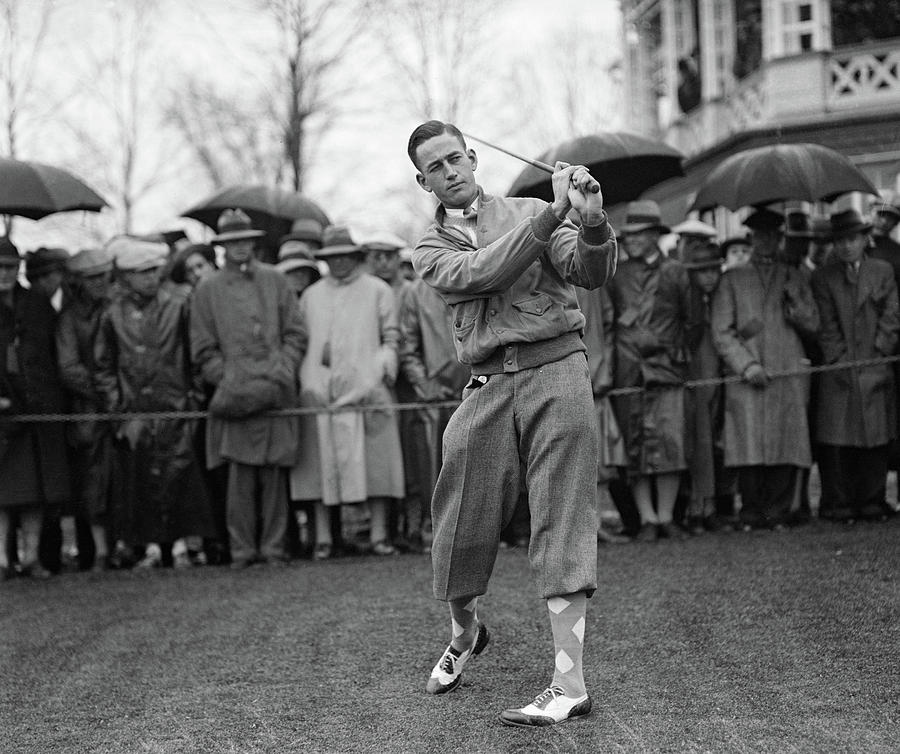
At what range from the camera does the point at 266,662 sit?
570 centimetres

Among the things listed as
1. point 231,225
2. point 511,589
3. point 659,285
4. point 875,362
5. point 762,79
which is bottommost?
point 511,589

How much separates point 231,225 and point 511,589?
3.56m

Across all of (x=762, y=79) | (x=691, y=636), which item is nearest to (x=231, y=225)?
(x=691, y=636)

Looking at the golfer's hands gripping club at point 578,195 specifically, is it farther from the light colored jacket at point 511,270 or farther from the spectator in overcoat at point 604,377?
the spectator in overcoat at point 604,377

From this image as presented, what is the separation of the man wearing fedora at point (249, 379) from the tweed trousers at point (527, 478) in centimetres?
411

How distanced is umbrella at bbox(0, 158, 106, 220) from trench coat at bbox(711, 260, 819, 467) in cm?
454

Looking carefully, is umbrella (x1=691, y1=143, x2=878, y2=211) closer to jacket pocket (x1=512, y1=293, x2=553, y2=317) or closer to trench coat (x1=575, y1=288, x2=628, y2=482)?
trench coat (x1=575, y1=288, x2=628, y2=482)

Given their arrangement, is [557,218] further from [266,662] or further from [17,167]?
[17,167]

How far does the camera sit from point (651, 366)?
9.06m

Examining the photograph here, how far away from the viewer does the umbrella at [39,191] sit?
880 cm

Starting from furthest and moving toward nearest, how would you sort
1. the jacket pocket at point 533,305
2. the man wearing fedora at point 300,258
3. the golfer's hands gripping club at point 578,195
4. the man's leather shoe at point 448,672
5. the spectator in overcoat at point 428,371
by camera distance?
the man wearing fedora at point 300,258 → the spectator in overcoat at point 428,371 → the man's leather shoe at point 448,672 → the jacket pocket at point 533,305 → the golfer's hands gripping club at point 578,195

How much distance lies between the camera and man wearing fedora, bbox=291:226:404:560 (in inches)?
361

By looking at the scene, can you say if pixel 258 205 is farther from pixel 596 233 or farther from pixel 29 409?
pixel 596 233

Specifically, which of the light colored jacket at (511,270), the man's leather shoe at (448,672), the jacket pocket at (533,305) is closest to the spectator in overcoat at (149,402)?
the man's leather shoe at (448,672)
